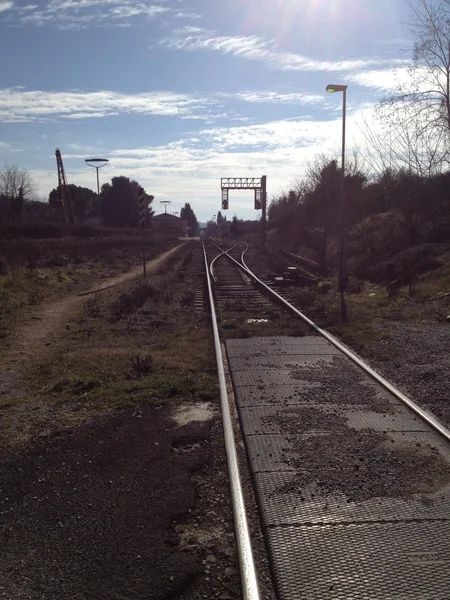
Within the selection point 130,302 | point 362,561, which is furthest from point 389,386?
point 130,302

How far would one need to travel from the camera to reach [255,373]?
29.1ft

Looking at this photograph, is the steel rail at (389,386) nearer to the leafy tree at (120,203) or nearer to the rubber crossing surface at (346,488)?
the rubber crossing surface at (346,488)

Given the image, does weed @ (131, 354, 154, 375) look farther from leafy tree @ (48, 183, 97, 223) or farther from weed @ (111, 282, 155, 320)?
leafy tree @ (48, 183, 97, 223)

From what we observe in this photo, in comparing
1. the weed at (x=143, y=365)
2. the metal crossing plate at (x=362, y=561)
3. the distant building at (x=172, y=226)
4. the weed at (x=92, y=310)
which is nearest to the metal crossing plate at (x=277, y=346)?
the weed at (x=143, y=365)

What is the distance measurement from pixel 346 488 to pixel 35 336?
9.39 metres

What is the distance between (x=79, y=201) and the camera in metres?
108

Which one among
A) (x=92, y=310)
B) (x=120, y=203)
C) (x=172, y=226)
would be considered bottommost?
(x=92, y=310)

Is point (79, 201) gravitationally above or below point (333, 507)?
above

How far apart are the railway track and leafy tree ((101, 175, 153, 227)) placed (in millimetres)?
100863

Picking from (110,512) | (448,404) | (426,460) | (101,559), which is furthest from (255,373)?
(101,559)

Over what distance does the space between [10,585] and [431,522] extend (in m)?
2.77

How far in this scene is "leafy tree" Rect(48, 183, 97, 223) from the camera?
4004 inches

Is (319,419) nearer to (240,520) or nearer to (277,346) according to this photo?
Result: (240,520)

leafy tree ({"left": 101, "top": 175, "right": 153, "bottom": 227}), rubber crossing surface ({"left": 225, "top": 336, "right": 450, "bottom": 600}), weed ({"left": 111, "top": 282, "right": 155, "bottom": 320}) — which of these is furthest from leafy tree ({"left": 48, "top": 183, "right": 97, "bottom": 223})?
rubber crossing surface ({"left": 225, "top": 336, "right": 450, "bottom": 600})
